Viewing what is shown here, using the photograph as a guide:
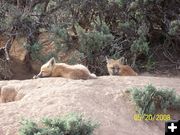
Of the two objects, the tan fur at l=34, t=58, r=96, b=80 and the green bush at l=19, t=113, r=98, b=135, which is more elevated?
the tan fur at l=34, t=58, r=96, b=80

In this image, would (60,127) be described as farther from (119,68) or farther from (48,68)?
(119,68)

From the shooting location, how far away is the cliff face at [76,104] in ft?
17.3

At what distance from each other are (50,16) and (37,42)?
84 cm

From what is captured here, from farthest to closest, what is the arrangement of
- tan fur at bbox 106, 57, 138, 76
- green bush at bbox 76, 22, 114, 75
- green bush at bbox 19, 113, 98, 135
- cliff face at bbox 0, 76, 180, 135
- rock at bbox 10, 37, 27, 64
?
rock at bbox 10, 37, 27, 64 → green bush at bbox 76, 22, 114, 75 → tan fur at bbox 106, 57, 138, 76 → cliff face at bbox 0, 76, 180, 135 → green bush at bbox 19, 113, 98, 135

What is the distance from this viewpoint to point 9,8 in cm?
1120

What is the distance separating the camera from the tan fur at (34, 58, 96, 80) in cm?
739

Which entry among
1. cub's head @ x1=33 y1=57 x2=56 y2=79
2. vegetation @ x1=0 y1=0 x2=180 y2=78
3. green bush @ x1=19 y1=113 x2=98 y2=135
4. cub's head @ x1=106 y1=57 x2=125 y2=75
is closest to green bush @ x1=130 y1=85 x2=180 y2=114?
green bush @ x1=19 y1=113 x2=98 y2=135

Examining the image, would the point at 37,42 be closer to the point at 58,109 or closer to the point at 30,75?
the point at 30,75

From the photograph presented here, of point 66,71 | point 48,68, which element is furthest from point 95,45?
point 66,71

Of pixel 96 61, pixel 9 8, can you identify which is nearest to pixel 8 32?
pixel 9 8

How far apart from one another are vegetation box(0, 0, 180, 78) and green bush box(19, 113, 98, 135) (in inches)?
229
